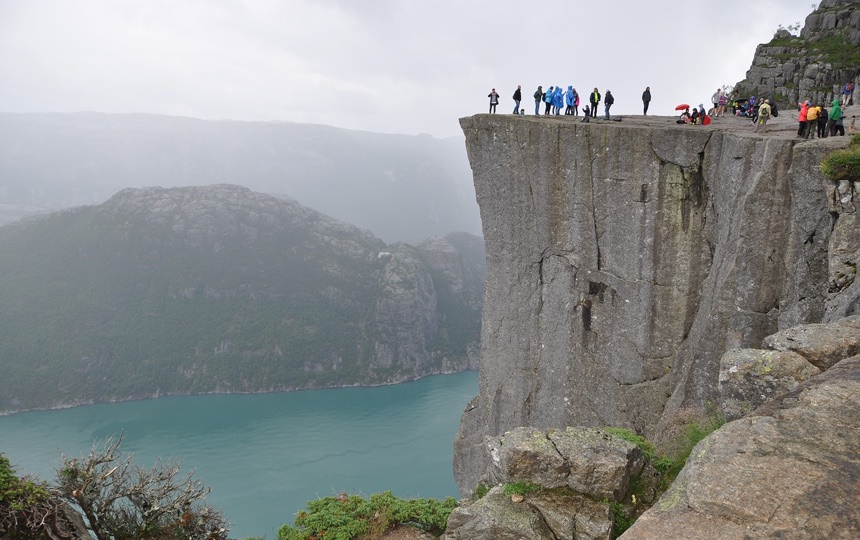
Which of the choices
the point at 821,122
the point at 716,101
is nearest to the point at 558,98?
the point at 716,101

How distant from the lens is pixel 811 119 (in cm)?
1466

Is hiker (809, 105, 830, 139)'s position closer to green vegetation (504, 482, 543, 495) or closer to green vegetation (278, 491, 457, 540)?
green vegetation (504, 482, 543, 495)

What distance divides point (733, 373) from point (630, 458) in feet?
7.69

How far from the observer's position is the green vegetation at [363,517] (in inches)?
502

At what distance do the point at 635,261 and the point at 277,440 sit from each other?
8970cm

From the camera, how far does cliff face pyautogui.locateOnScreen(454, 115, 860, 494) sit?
13641 mm

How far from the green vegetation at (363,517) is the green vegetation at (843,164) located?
12.4 meters

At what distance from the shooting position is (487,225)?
2377 centimetres

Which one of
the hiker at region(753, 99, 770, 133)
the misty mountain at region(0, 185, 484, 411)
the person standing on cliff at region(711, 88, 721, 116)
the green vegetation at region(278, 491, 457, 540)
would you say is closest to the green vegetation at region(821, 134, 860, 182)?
the hiker at region(753, 99, 770, 133)

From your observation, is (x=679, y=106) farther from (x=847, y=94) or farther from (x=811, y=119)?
(x=847, y=94)

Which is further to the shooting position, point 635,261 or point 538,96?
point 538,96

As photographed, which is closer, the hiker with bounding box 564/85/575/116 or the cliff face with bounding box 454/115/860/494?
the cliff face with bounding box 454/115/860/494

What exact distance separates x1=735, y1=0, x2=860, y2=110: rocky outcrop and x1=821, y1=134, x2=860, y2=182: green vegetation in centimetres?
1893

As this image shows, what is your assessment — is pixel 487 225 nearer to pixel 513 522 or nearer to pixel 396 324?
pixel 513 522
